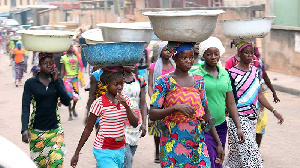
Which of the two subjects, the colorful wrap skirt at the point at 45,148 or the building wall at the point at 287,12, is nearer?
the colorful wrap skirt at the point at 45,148

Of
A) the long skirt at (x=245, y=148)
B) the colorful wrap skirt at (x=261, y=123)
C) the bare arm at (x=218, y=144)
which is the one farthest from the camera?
the colorful wrap skirt at (x=261, y=123)

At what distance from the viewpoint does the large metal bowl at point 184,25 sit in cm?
470

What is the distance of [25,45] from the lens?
647 centimetres

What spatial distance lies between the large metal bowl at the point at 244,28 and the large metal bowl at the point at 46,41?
1.78 meters

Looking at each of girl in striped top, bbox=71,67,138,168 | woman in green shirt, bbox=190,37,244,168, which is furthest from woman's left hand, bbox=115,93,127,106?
woman in green shirt, bbox=190,37,244,168

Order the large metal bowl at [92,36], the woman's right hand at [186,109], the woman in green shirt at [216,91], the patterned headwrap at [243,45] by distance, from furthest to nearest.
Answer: the large metal bowl at [92,36] < the patterned headwrap at [243,45] < the woman in green shirt at [216,91] < the woman's right hand at [186,109]

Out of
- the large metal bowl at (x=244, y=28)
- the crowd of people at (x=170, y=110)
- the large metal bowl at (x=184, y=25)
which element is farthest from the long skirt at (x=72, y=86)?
the large metal bowl at (x=184, y=25)

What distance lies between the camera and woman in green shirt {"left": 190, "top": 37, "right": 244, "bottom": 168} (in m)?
5.83

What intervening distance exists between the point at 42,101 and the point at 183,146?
193 cm

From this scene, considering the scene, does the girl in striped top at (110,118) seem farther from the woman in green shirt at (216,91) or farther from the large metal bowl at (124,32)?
the large metal bowl at (124,32)

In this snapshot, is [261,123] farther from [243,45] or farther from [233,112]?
[233,112]

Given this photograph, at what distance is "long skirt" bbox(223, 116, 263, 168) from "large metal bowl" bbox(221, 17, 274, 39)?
94cm

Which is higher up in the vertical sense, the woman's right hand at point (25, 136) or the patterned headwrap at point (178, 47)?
the patterned headwrap at point (178, 47)

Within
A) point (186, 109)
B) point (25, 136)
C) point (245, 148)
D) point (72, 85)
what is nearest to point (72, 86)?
point (72, 85)
